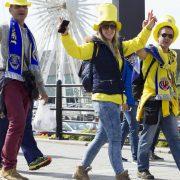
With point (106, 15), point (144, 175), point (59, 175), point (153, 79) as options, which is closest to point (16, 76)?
point (106, 15)

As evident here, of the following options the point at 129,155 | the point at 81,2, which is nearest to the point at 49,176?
the point at 129,155

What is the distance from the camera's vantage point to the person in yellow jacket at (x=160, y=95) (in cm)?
584

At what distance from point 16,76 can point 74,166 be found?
1.93 meters

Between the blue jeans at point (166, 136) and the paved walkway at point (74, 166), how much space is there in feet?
0.82

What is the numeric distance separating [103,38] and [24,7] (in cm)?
107

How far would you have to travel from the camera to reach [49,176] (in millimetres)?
6082

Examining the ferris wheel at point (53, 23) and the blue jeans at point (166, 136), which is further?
the ferris wheel at point (53, 23)

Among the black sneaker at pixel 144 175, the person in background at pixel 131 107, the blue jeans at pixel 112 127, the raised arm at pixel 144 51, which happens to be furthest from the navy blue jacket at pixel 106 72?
the person in background at pixel 131 107

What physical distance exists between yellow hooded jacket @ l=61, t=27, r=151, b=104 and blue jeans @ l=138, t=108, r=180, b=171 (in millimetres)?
711

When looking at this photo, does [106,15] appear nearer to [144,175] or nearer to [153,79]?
[153,79]

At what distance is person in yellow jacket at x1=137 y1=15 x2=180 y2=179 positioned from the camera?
584 centimetres

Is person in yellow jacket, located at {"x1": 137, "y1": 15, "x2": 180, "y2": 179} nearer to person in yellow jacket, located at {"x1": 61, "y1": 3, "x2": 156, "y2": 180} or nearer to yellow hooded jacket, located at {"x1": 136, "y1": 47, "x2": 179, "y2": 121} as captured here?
yellow hooded jacket, located at {"x1": 136, "y1": 47, "x2": 179, "y2": 121}

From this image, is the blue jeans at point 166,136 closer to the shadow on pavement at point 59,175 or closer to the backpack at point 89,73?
the shadow on pavement at point 59,175

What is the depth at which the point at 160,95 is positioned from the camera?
19.2ft
